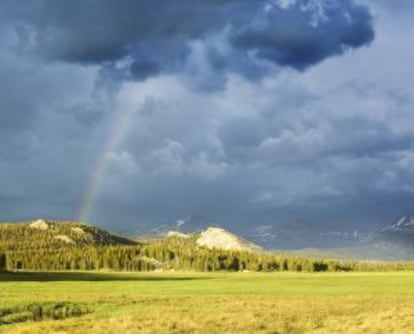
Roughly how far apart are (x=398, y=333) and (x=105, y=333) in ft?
56.7

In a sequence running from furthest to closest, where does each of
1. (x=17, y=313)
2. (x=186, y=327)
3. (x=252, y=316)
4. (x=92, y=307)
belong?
(x=92, y=307)
(x=17, y=313)
(x=252, y=316)
(x=186, y=327)

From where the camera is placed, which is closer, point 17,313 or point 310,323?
point 310,323

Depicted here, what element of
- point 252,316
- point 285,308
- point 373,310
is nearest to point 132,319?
point 252,316

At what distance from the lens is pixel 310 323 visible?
4700 centimetres

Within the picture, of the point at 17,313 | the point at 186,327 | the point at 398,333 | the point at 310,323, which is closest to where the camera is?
the point at 398,333

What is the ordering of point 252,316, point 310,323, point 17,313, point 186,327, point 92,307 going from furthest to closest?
point 92,307 → point 17,313 → point 252,316 → point 310,323 → point 186,327

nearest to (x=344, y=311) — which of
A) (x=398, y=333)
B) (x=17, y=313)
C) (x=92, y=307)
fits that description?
(x=398, y=333)

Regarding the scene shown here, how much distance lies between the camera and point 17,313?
57.8 m

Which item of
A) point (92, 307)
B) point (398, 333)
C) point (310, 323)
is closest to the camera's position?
point (398, 333)

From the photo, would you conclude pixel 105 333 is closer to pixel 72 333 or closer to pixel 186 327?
pixel 72 333

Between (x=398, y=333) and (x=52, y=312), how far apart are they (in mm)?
32218

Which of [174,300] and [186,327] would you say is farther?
[174,300]

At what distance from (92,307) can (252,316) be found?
1833 centimetres

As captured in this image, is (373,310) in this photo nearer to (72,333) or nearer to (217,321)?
(217,321)
